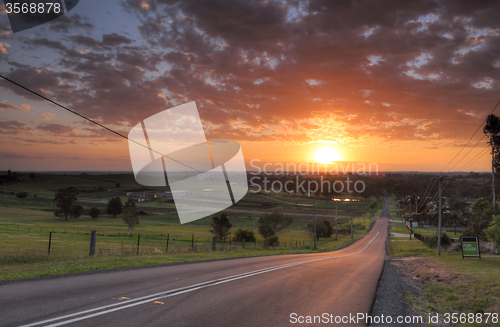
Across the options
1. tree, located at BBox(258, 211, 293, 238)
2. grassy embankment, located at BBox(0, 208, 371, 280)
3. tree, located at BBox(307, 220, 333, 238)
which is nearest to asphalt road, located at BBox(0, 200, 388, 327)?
grassy embankment, located at BBox(0, 208, 371, 280)

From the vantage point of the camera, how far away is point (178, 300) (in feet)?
23.9

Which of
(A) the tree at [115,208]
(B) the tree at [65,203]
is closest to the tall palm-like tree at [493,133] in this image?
(A) the tree at [115,208]

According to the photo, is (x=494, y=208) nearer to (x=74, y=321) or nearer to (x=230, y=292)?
(x=230, y=292)

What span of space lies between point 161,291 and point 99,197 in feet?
548

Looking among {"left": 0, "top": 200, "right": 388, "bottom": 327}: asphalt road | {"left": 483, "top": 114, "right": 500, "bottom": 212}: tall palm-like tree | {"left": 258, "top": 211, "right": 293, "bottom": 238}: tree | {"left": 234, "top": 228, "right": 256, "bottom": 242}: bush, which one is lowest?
{"left": 234, "top": 228, "right": 256, "bottom": 242}: bush

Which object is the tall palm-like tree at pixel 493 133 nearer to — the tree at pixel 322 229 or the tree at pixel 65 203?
the tree at pixel 322 229

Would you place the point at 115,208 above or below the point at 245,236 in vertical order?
above

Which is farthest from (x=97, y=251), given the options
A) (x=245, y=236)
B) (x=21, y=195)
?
(x=21, y=195)

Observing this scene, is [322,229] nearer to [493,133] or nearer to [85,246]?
[493,133]

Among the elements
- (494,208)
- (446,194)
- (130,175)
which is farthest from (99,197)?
(446,194)

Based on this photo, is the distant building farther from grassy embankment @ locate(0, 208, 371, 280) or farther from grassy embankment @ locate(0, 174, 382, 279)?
grassy embankment @ locate(0, 208, 371, 280)

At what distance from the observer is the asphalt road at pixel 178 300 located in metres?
5.84

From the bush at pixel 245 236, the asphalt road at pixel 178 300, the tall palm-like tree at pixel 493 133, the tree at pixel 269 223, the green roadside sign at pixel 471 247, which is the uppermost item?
the tall palm-like tree at pixel 493 133

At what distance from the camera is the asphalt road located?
584cm
